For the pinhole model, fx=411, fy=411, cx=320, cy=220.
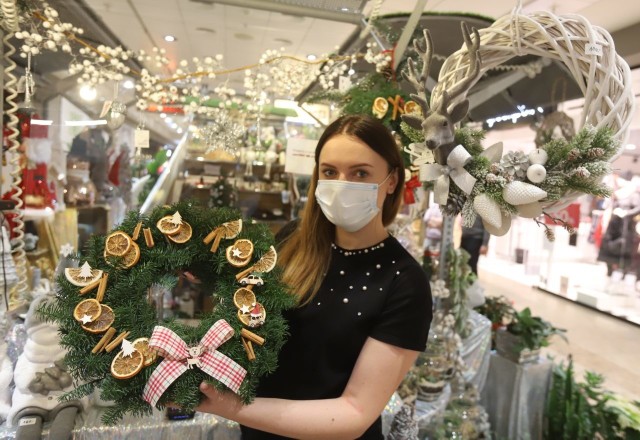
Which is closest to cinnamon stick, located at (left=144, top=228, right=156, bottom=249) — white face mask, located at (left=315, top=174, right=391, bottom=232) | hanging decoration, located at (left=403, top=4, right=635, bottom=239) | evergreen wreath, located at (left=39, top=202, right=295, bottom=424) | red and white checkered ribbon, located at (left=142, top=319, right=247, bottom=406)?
evergreen wreath, located at (left=39, top=202, right=295, bottom=424)

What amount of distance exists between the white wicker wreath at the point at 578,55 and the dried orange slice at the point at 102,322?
3.08 ft

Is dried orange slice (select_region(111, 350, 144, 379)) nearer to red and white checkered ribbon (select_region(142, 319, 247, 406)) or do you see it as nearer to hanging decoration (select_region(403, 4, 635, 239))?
red and white checkered ribbon (select_region(142, 319, 247, 406))

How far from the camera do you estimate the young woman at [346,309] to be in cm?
99

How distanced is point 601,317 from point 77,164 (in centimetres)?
494

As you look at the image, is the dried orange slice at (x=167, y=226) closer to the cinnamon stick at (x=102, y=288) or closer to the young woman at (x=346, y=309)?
the cinnamon stick at (x=102, y=288)

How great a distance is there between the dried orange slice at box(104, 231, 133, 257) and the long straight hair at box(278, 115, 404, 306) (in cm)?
42

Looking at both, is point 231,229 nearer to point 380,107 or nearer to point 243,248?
point 243,248

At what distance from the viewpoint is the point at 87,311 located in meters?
0.91

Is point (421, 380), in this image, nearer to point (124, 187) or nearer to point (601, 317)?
point (124, 187)

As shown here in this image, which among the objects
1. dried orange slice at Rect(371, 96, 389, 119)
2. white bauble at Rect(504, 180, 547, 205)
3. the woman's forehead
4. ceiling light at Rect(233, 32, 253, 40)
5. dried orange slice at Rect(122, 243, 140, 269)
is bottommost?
dried orange slice at Rect(122, 243, 140, 269)

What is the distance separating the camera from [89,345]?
90 cm

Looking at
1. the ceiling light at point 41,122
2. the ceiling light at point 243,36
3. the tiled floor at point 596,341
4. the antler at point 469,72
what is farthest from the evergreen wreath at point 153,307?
the tiled floor at point 596,341

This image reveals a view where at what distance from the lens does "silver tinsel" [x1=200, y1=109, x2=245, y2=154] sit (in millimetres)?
2334

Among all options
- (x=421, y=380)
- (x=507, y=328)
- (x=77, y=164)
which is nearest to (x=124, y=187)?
(x=77, y=164)
